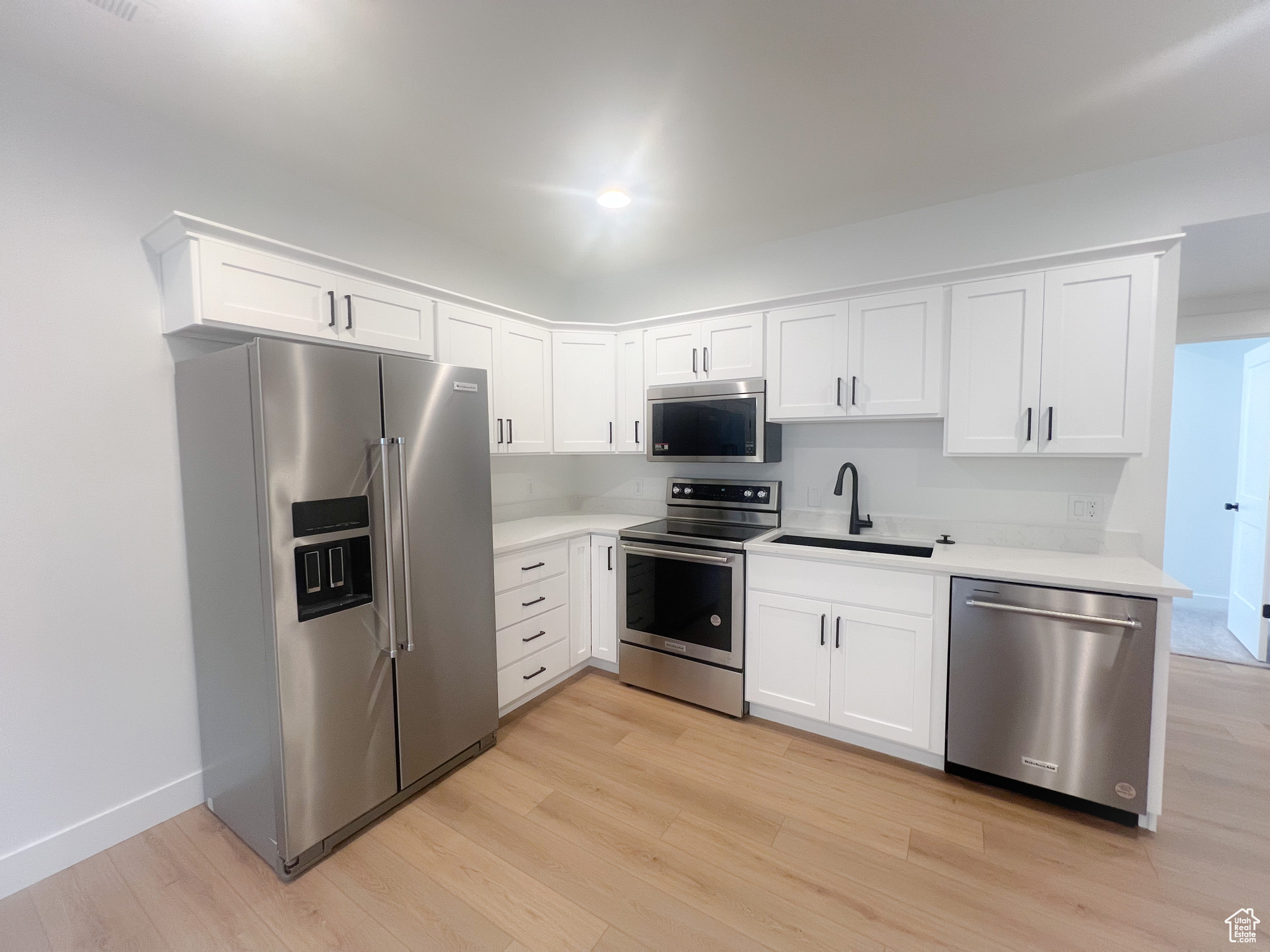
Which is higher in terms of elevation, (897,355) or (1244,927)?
(897,355)

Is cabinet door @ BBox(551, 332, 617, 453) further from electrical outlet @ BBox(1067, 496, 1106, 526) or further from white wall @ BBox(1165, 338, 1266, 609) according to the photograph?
white wall @ BBox(1165, 338, 1266, 609)

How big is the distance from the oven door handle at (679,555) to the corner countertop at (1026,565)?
6.6 inches

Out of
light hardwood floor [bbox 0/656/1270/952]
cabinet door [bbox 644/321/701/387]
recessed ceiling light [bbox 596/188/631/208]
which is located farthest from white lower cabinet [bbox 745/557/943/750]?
recessed ceiling light [bbox 596/188/631/208]

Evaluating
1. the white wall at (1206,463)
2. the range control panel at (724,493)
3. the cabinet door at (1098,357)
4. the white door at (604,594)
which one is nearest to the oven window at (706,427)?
the range control panel at (724,493)

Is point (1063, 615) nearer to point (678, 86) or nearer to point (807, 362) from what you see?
point (807, 362)

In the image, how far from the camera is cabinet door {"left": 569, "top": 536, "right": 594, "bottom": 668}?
10.3ft

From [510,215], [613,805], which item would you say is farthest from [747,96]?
[613,805]

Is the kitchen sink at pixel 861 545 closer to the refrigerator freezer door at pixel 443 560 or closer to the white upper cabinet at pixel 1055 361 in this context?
the white upper cabinet at pixel 1055 361

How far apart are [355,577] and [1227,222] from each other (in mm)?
3916

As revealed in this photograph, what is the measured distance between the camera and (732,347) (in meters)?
3.01

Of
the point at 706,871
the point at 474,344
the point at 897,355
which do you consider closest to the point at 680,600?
the point at 706,871

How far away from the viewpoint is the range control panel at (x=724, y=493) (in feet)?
10.3

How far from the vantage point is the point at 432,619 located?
2.15 metres

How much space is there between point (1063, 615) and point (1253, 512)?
3072 millimetres
